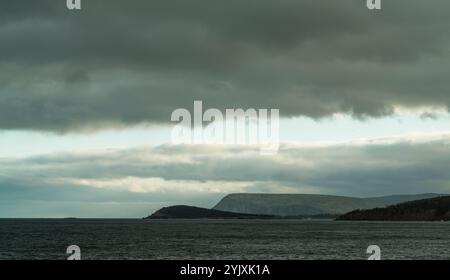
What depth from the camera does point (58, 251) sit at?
117812 millimetres
